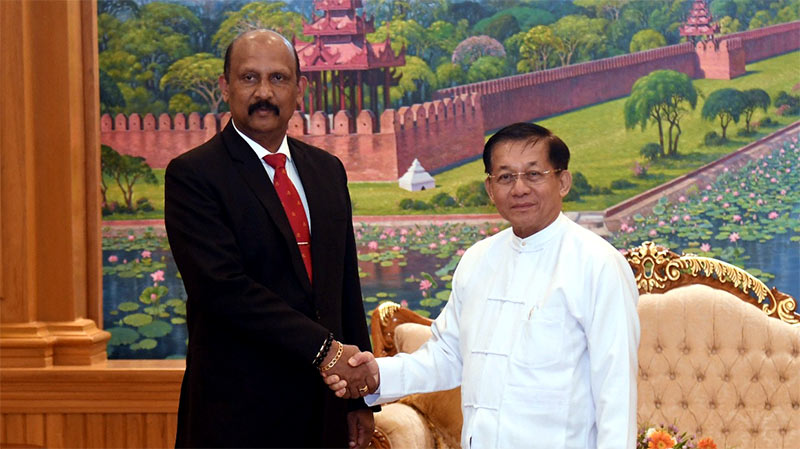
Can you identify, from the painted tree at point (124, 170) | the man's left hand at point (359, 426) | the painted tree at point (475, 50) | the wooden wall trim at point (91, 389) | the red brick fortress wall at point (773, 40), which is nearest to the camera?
the man's left hand at point (359, 426)

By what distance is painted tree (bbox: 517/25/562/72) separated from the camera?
4008 mm

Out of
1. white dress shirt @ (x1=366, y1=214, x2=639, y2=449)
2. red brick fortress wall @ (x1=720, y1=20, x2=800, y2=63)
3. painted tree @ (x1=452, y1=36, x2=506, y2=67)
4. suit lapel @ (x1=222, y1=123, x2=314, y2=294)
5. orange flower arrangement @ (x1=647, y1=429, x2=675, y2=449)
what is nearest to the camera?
white dress shirt @ (x1=366, y1=214, x2=639, y2=449)

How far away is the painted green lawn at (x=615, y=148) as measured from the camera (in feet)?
12.9

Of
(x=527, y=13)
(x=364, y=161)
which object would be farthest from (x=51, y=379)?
(x=527, y=13)

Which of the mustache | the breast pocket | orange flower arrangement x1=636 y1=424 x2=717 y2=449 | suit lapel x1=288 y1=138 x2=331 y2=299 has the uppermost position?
the mustache

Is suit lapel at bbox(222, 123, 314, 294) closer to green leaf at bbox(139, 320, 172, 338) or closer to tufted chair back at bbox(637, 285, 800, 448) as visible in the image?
tufted chair back at bbox(637, 285, 800, 448)

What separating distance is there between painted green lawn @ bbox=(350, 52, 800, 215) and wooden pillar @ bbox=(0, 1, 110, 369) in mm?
1259

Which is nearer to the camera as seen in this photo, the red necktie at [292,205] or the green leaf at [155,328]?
the red necktie at [292,205]

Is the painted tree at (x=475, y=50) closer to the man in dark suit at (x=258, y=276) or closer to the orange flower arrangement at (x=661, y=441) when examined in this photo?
the man in dark suit at (x=258, y=276)

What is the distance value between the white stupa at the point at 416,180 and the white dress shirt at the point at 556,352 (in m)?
1.95

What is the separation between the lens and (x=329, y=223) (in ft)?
7.63

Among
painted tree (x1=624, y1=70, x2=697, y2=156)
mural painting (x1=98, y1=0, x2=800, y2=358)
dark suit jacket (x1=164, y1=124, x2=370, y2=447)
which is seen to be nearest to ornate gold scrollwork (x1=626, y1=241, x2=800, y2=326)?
mural painting (x1=98, y1=0, x2=800, y2=358)

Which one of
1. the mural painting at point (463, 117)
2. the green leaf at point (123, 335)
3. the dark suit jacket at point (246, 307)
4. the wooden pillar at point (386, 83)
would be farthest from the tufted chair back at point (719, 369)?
the green leaf at point (123, 335)

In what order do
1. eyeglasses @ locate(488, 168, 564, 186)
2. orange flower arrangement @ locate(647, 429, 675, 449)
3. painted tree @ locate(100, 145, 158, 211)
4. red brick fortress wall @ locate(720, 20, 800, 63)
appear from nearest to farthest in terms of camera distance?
eyeglasses @ locate(488, 168, 564, 186) → orange flower arrangement @ locate(647, 429, 675, 449) → red brick fortress wall @ locate(720, 20, 800, 63) → painted tree @ locate(100, 145, 158, 211)
